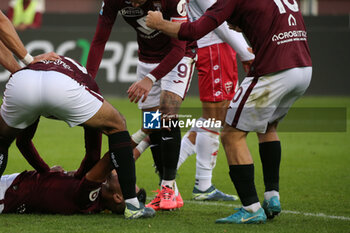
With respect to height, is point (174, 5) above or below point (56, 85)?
above

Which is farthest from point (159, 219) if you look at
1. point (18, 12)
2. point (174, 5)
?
point (18, 12)

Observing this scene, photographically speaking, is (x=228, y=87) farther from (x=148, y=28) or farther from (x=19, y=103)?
(x=19, y=103)

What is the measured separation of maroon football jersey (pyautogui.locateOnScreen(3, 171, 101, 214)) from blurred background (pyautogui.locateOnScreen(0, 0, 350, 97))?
1085 cm

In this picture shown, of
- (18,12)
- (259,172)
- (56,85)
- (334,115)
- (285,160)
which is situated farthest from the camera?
(18,12)

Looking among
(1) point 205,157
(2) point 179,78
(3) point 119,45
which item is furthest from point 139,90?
(3) point 119,45

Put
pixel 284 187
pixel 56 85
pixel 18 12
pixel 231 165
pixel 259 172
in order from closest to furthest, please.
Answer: pixel 56 85, pixel 231 165, pixel 284 187, pixel 259 172, pixel 18 12

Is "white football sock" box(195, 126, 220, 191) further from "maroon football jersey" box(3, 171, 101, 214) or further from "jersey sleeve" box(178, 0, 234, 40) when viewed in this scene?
"jersey sleeve" box(178, 0, 234, 40)

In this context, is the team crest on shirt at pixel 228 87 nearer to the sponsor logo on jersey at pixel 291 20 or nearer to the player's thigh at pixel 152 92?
the player's thigh at pixel 152 92

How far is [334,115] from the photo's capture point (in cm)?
1465

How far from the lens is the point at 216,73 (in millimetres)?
7113

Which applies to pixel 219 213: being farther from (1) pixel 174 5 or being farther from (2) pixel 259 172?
(2) pixel 259 172

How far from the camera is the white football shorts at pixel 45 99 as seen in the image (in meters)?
4.72

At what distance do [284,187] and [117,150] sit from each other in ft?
8.41

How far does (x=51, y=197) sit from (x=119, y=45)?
11.2 metres
